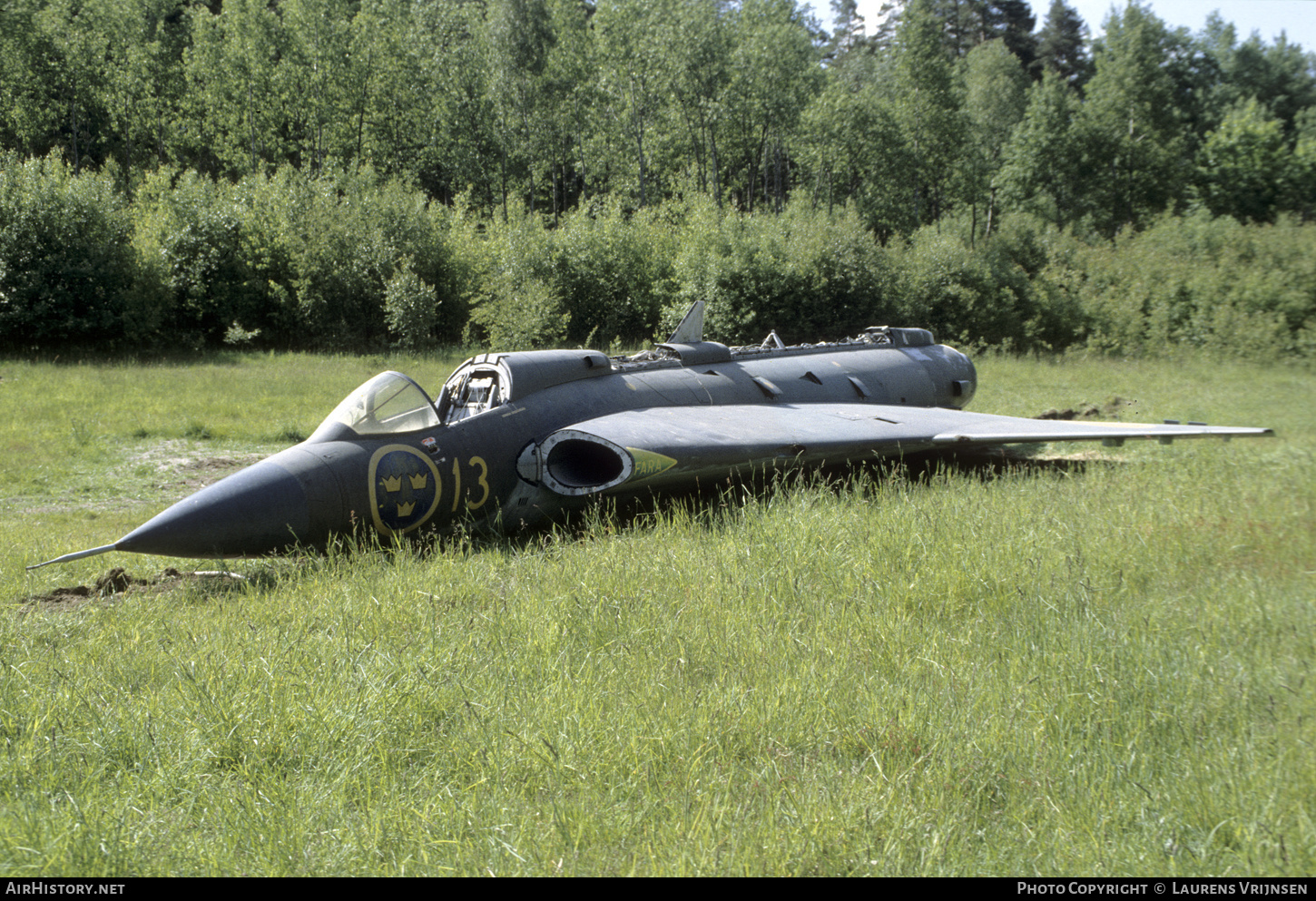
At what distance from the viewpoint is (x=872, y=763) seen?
3.71m

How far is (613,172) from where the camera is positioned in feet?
177

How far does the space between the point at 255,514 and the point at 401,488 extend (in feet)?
4.21

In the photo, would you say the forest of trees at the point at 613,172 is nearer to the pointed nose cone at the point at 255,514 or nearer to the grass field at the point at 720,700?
the grass field at the point at 720,700

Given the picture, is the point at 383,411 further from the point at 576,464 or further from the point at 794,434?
the point at 794,434

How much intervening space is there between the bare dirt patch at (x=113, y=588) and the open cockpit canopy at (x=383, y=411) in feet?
5.07

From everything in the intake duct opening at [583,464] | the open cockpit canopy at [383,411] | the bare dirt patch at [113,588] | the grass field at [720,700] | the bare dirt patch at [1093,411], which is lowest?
the bare dirt patch at [1093,411]

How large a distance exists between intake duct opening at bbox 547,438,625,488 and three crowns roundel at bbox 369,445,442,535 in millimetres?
1247

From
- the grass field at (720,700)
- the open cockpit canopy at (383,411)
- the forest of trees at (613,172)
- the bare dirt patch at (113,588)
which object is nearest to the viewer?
the grass field at (720,700)

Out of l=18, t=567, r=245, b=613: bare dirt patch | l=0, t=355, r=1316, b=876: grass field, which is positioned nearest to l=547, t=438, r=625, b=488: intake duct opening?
l=0, t=355, r=1316, b=876: grass field

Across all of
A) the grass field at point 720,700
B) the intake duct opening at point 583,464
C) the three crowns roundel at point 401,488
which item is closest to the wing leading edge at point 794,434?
the intake duct opening at point 583,464

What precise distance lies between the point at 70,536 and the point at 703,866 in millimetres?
8808

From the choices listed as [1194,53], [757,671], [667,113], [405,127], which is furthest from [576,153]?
[757,671]

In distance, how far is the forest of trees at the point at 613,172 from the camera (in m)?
29.6

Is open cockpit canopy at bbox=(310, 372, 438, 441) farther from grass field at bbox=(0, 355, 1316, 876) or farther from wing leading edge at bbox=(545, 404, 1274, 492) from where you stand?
wing leading edge at bbox=(545, 404, 1274, 492)
